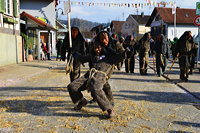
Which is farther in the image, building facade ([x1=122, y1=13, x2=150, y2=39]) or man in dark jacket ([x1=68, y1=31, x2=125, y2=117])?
building facade ([x1=122, y1=13, x2=150, y2=39])

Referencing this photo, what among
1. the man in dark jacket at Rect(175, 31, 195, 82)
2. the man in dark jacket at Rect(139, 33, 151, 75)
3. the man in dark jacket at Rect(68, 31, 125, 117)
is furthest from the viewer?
the man in dark jacket at Rect(139, 33, 151, 75)

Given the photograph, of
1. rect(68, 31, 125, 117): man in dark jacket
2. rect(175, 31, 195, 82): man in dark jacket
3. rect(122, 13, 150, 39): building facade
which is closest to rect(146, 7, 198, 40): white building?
rect(122, 13, 150, 39): building facade

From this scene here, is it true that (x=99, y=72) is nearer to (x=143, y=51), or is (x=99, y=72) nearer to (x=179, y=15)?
(x=143, y=51)

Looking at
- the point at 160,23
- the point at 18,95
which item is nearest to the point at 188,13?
the point at 160,23

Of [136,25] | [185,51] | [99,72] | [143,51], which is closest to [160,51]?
[143,51]

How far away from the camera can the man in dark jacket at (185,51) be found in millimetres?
9297

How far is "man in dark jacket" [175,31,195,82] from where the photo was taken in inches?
366

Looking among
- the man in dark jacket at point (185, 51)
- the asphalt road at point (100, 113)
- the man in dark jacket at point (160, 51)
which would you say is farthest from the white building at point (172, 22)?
the asphalt road at point (100, 113)

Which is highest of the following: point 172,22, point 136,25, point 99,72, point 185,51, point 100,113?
point 136,25

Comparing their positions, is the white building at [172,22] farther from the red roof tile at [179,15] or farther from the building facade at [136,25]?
the building facade at [136,25]

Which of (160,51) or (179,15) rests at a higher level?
(179,15)

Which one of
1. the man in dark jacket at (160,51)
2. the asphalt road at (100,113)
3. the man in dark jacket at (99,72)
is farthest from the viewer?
the man in dark jacket at (160,51)

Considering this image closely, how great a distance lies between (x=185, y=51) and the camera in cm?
932

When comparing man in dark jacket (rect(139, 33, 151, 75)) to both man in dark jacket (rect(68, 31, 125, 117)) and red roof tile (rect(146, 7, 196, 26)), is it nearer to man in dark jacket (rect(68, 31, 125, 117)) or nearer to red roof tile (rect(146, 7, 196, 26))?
man in dark jacket (rect(68, 31, 125, 117))
